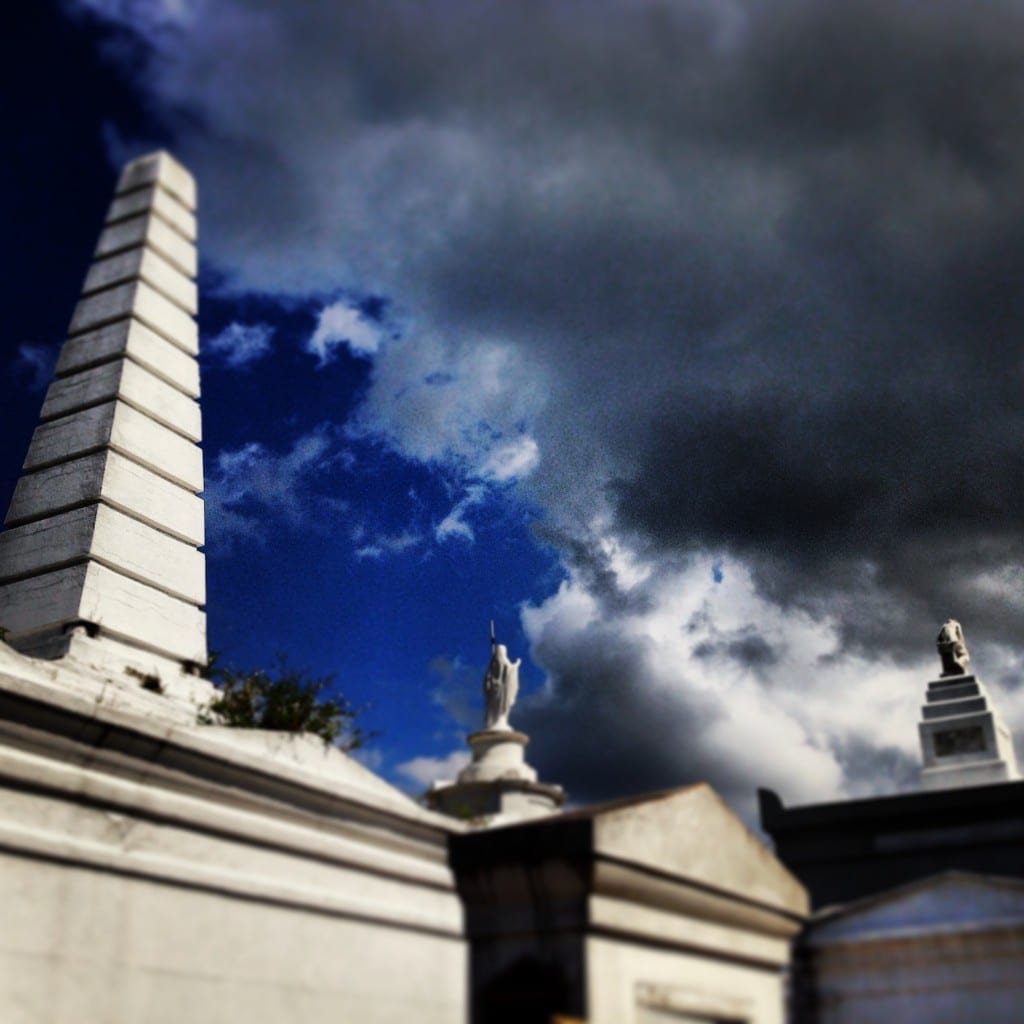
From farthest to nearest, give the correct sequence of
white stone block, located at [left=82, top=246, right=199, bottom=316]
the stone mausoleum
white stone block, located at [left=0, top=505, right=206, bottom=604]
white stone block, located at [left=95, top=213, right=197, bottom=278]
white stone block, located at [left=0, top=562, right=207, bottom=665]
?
white stone block, located at [left=95, top=213, right=197, bottom=278] → white stone block, located at [left=82, top=246, right=199, bottom=316] → white stone block, located at [left=0, top=505, right=206, bottom=604] → white stone block, located at [left=0, top=562, right=207, bottom=665] → the stone mausoleum

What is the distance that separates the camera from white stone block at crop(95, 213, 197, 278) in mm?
15883

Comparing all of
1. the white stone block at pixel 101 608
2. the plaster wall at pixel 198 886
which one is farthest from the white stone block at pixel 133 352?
the plaster wall at pixel 198 886

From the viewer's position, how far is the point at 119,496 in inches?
459

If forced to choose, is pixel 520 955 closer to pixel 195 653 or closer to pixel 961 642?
pixel 195 653

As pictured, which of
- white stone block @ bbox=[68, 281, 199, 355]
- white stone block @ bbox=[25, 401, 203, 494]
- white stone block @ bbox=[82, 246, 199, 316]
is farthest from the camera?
white stone block @ bbox=[82, 246, 199, 316]

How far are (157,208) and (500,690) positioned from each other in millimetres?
9448

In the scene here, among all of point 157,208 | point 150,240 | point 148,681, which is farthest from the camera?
point 157,208

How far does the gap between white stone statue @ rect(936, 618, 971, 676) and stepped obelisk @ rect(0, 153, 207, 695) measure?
41.5 ft

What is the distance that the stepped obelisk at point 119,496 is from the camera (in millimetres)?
10414

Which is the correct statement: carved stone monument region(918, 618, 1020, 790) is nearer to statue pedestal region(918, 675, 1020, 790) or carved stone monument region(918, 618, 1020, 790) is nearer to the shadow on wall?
statue pedestal region(918, 675, 1020, 790)

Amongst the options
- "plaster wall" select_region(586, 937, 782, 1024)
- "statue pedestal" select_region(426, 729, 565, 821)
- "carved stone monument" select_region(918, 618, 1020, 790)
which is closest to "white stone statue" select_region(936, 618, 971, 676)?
"carved stone monument" select_region(918, 618, 1020, 790)

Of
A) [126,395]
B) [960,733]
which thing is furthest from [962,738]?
[126,395]

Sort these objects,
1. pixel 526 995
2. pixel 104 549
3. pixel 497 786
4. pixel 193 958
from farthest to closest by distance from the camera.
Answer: pixel 497 786 < pixel 104 549 < pixel 526 995 < pixel 193 958

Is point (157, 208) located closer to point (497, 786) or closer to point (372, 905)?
point (497, 786)
